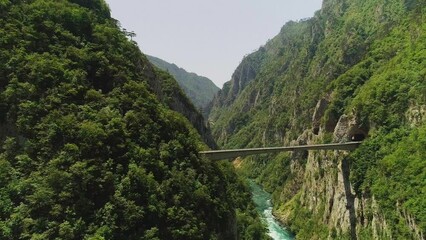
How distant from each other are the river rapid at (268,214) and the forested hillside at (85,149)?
1292 inches

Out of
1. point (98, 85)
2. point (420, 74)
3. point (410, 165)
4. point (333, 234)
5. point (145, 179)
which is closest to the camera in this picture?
point (145, 179)

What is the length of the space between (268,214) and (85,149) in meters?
63.7

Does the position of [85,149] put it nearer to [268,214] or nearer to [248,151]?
[248,151]

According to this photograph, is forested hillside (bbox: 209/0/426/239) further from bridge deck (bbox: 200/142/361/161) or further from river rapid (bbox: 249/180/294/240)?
river rapid (bbox: 249/180/294/240)

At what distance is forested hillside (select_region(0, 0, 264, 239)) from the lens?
35188 millimetres

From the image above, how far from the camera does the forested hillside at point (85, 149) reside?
3519 cm

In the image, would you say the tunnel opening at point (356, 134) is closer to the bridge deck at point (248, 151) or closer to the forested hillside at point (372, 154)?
the forested hillside at point (372, 154)

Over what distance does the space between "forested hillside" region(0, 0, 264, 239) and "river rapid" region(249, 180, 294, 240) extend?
32826 millimetres

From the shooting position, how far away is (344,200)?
2457 inches

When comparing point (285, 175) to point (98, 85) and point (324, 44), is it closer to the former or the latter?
point (324, 44)

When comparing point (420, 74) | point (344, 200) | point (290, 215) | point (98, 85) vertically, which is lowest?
Result: point (290, 215)

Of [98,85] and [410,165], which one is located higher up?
[98,85]

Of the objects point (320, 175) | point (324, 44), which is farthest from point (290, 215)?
point (324, 44)

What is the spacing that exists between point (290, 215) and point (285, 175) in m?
32.5
